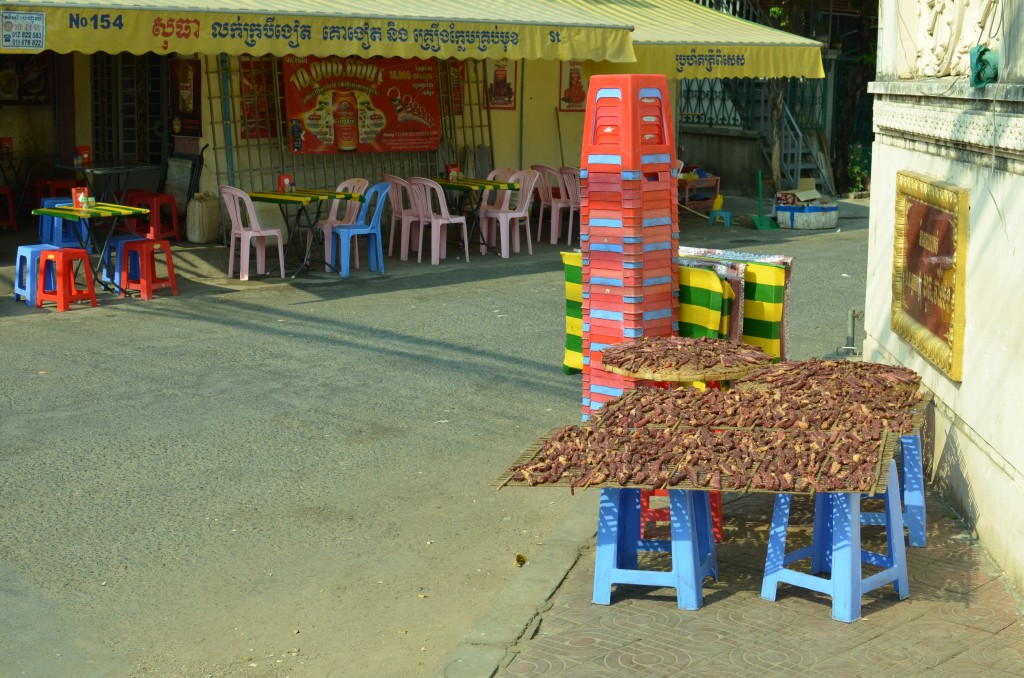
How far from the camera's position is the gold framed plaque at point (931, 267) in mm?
6348

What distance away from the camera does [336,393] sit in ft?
30.1

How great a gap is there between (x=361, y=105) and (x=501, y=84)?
2727 mm

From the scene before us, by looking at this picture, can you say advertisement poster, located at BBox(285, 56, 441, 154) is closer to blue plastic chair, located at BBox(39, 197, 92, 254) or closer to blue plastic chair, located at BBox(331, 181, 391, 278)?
blue plastic chair, located at BBox(331, 181, 391, 278)

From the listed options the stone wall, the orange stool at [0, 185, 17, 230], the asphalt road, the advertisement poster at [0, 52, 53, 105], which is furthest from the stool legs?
the advertisement poster at [0, 52, 53, 105]

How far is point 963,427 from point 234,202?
359 inches

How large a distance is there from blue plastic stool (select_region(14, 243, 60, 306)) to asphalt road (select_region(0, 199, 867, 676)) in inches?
11.1

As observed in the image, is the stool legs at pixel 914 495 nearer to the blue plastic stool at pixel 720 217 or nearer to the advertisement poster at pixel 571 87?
the blue plastic stool at pixel 720 217

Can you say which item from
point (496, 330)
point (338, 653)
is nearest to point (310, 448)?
point (338, 653)

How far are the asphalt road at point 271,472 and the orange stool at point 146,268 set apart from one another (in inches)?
8.2

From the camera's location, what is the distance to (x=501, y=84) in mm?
18656

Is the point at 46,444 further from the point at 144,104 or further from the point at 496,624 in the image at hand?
the point at 144,104

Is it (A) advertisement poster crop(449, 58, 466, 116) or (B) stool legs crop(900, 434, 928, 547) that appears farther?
(A) advertisement poster crop(449, 58, 466, 116)

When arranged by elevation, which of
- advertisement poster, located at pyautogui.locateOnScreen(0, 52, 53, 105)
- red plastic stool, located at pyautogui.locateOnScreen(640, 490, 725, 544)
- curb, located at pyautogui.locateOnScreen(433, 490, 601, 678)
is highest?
advertisement poster, located at pyautogui.locateOnScreen(0, 52, 53, 105)

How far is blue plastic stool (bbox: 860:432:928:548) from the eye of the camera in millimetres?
6039
